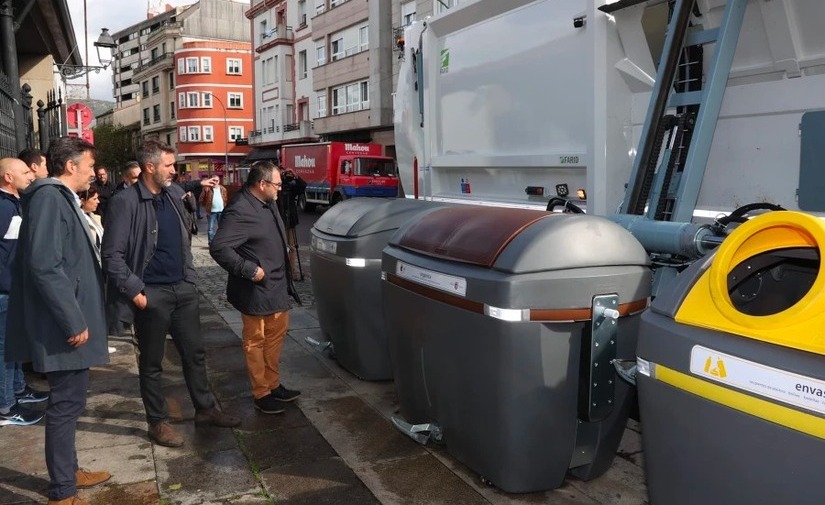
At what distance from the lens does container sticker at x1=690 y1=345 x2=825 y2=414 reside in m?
1.80

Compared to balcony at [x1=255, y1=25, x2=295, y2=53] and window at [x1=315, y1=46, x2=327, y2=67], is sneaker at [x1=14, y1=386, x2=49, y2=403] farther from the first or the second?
balcony at [x1=255, y1=25, x2=295, y2=53]

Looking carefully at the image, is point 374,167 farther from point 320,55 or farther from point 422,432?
point 422,432

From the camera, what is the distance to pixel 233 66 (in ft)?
209

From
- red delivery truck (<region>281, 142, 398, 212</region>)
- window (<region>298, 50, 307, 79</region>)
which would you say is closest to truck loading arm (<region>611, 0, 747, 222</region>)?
red delivery truck (<region>281, 142, 398, 212</region>)

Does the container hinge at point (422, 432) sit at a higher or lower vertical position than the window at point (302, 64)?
lower

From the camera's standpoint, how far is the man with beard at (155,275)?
3867 mm

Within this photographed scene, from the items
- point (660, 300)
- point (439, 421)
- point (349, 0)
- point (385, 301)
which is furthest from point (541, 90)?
point (349, 0)

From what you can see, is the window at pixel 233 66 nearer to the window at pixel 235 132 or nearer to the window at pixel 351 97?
the window at pixel 235 132

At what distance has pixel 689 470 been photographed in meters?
2.22

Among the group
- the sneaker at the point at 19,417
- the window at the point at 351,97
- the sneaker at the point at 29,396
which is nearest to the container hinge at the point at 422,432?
the sneaker at the point at 19,417

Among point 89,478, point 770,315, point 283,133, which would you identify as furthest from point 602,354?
point 283,133

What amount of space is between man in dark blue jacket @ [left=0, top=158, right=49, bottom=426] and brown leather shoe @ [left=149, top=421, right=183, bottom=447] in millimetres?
930

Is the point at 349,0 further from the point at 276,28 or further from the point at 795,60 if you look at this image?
the point at 795,60

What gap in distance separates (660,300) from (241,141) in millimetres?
58333
